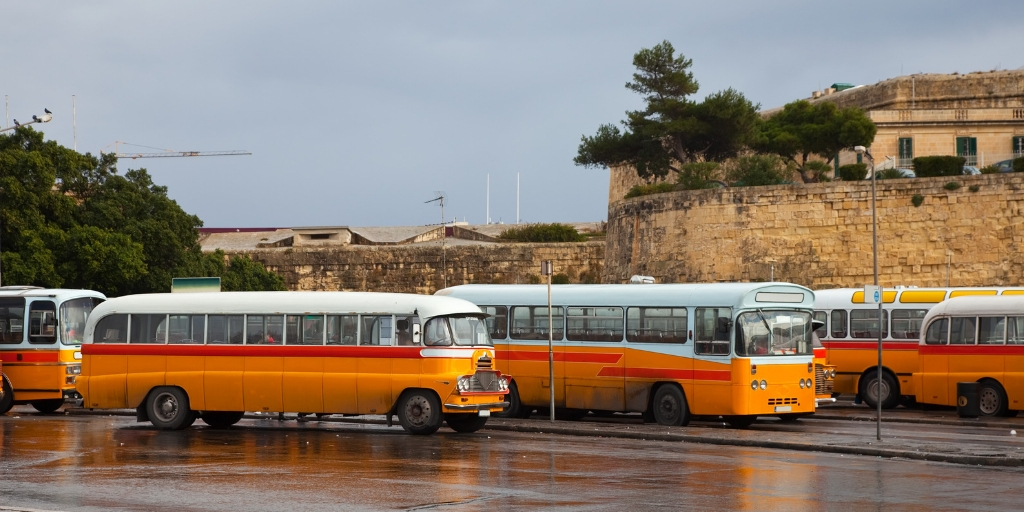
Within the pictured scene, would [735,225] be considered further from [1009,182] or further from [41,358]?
[41,358]

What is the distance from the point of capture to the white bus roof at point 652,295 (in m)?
19.8

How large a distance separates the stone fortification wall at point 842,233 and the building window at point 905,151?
6.90m

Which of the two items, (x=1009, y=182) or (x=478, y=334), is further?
(x=1009, y=182)

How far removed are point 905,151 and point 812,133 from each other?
12.9ft

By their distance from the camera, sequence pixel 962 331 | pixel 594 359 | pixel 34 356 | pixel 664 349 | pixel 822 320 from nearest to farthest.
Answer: pixel 664 349 < pixel 594 359 < pixel 962 331 < pixel 34 356 < pixel 822 320

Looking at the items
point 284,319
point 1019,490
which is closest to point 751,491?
point 1019,490

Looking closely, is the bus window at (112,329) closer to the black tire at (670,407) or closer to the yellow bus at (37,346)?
the yellow bus at (37,346)

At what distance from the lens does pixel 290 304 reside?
1930 cm

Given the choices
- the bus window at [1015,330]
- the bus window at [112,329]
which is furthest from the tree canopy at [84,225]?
the bus window at [1015,330]

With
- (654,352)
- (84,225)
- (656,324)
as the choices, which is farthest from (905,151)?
(654,352)

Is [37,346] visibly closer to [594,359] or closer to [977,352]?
[594,359]

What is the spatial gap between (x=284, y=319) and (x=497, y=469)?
21.2 ft

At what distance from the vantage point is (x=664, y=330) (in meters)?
20.5

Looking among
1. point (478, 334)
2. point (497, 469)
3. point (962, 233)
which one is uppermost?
point (962, 233)
